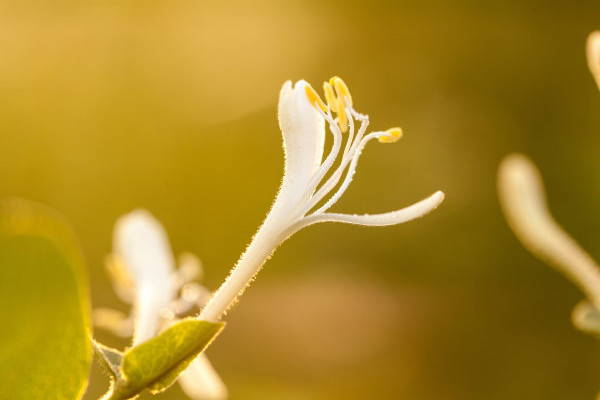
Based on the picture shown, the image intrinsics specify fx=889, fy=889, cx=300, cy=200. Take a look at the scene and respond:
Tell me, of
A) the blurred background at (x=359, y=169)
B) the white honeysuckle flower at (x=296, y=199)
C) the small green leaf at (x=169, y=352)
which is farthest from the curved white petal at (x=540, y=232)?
the blurred background at (x=359, y=169)

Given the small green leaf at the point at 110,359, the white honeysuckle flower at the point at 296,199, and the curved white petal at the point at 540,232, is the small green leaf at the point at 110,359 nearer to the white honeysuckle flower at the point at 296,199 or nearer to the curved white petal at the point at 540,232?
the white honeysuckle flower at the point at 296,199

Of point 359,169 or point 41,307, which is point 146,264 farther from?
point 359,169

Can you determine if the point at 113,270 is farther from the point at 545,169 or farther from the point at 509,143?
the point at 509,143

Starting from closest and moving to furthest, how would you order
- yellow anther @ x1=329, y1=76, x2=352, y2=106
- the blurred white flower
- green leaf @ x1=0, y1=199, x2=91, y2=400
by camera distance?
green leaf @ x1=0, y1=199, x2=91, y2=400 < the blurred white flower < yellow anther @ x1=329, y1=76, x2=352, y2=106

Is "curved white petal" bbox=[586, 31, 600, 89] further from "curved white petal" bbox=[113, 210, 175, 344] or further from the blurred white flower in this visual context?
"curved white petal" bbox=[113, 210, 175, 344]

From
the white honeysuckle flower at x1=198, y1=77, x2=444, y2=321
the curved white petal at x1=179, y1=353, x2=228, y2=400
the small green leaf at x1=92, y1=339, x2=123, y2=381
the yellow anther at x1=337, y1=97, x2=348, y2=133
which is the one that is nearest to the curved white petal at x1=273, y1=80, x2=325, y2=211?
the white honeysuckle flower at x1=198, y1=77, x2=444, y2=321

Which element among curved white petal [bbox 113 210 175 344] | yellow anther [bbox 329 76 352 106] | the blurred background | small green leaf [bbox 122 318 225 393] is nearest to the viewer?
small green leaf [bbox 122 318 225 393]

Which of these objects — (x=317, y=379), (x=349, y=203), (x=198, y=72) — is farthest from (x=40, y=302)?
(x=198, y=72)
